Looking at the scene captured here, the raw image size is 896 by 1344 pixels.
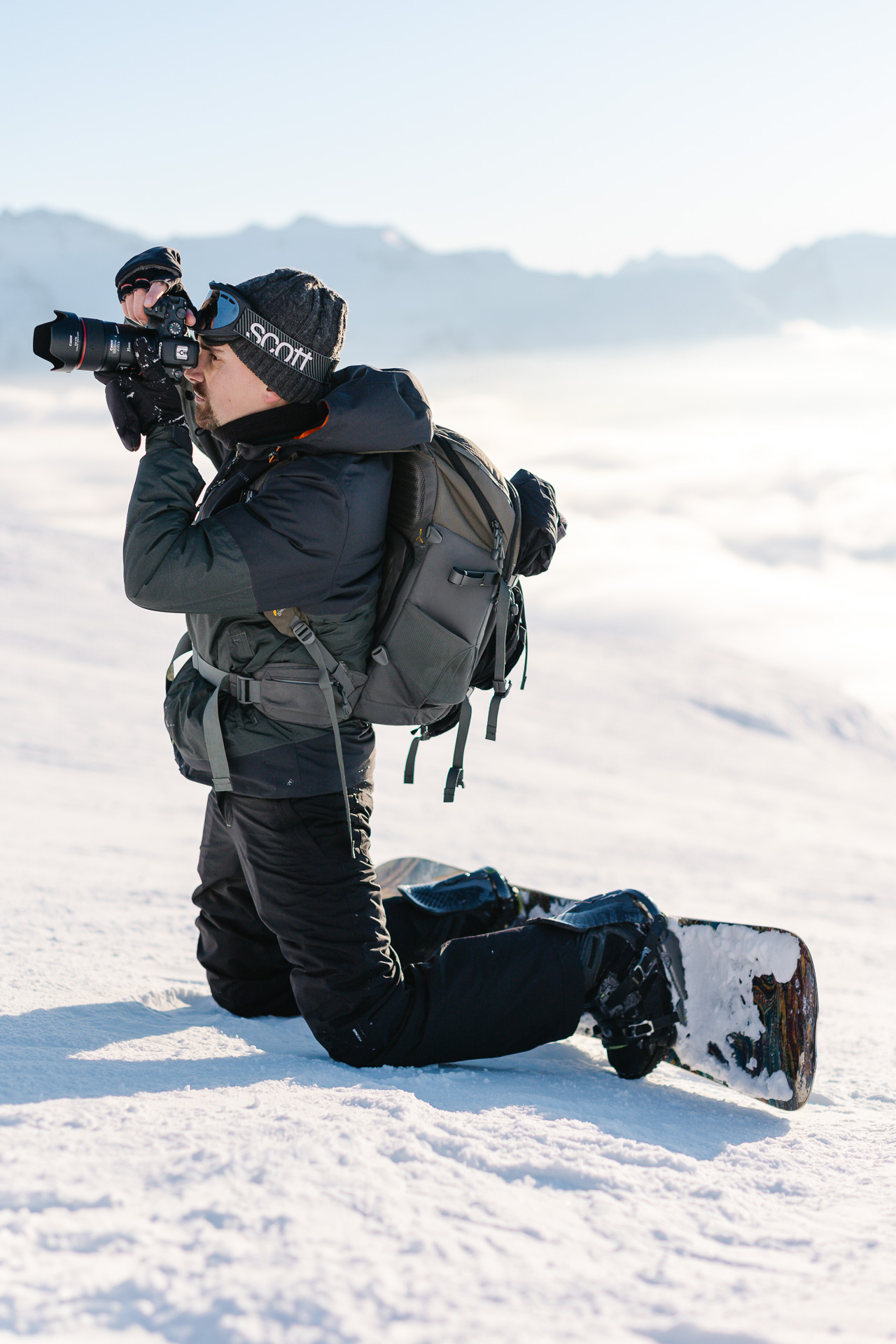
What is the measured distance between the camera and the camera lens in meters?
2.12

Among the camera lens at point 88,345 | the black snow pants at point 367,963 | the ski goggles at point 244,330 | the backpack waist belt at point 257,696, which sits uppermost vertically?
the ski goggles at point 244,330

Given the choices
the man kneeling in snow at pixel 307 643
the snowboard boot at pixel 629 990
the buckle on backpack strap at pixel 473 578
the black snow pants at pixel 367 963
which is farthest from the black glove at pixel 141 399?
the snowboard boot at pixel 629 990

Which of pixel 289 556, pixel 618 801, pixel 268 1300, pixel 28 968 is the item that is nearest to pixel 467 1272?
pixel 268 1300

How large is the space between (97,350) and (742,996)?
74.4 inches

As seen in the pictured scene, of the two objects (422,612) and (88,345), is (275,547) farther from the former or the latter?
(88,345)

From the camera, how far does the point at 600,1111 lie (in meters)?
1.99

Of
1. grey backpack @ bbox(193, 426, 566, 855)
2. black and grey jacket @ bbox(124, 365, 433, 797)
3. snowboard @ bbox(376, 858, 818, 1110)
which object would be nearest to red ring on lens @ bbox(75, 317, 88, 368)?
black and grey jacket @ bbox(124, 365, 433, 797)

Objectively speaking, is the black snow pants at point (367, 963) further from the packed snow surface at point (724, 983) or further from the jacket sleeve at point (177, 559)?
the jacket sleeve at point (177, 559)

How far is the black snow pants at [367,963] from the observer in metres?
2.16

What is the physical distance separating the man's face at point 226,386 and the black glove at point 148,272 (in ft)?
0.79

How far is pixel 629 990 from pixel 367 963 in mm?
572

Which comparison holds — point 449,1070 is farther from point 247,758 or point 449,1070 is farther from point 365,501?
point 365,501

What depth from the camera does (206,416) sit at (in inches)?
89.3

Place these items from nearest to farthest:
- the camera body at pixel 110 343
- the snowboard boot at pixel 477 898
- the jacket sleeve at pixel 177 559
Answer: the jacket sleeve at pixel 177 559
the camera body at pixel 110 343
the snowboard boot at pixel 477 898
